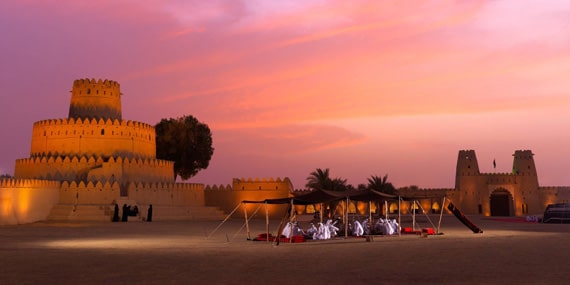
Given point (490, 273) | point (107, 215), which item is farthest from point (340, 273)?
point (107, 215)

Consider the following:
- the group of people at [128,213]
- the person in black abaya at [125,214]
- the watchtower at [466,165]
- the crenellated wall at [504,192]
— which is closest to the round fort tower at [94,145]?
the group of people at [128,213]

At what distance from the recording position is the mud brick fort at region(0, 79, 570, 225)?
144 feet

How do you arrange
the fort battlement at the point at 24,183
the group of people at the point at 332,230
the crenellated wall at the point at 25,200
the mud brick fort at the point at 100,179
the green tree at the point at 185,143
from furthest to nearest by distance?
the green tree at the point at 185,143, the mud brick fort at the point at 100,179, the fort battlement at the point at 24,183, the crenellated wall at the point at 25,200, the group of people at the point at 332,230

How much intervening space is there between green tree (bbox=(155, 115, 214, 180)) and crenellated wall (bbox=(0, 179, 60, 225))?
23545mm

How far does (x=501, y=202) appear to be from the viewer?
8075 cm

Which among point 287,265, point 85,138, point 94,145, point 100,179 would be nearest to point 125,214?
point 100,179

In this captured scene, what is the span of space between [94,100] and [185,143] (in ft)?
51.5

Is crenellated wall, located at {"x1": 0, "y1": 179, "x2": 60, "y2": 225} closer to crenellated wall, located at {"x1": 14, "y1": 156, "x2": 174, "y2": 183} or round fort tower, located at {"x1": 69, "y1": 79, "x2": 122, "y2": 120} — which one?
crenellated wall, located at {"x1": 14, "y1": 156, "x2": 174, "y2": 183}

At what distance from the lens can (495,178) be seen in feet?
265

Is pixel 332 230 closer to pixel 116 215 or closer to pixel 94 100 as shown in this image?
pixel 116 215

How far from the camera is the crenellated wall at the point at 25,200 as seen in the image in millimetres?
39625

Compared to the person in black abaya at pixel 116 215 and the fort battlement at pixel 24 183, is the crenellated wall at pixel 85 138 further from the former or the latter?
the person in black abaya at pixel 116 215

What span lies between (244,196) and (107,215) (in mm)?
16553

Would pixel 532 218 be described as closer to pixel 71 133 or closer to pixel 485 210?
pixel 485 210
